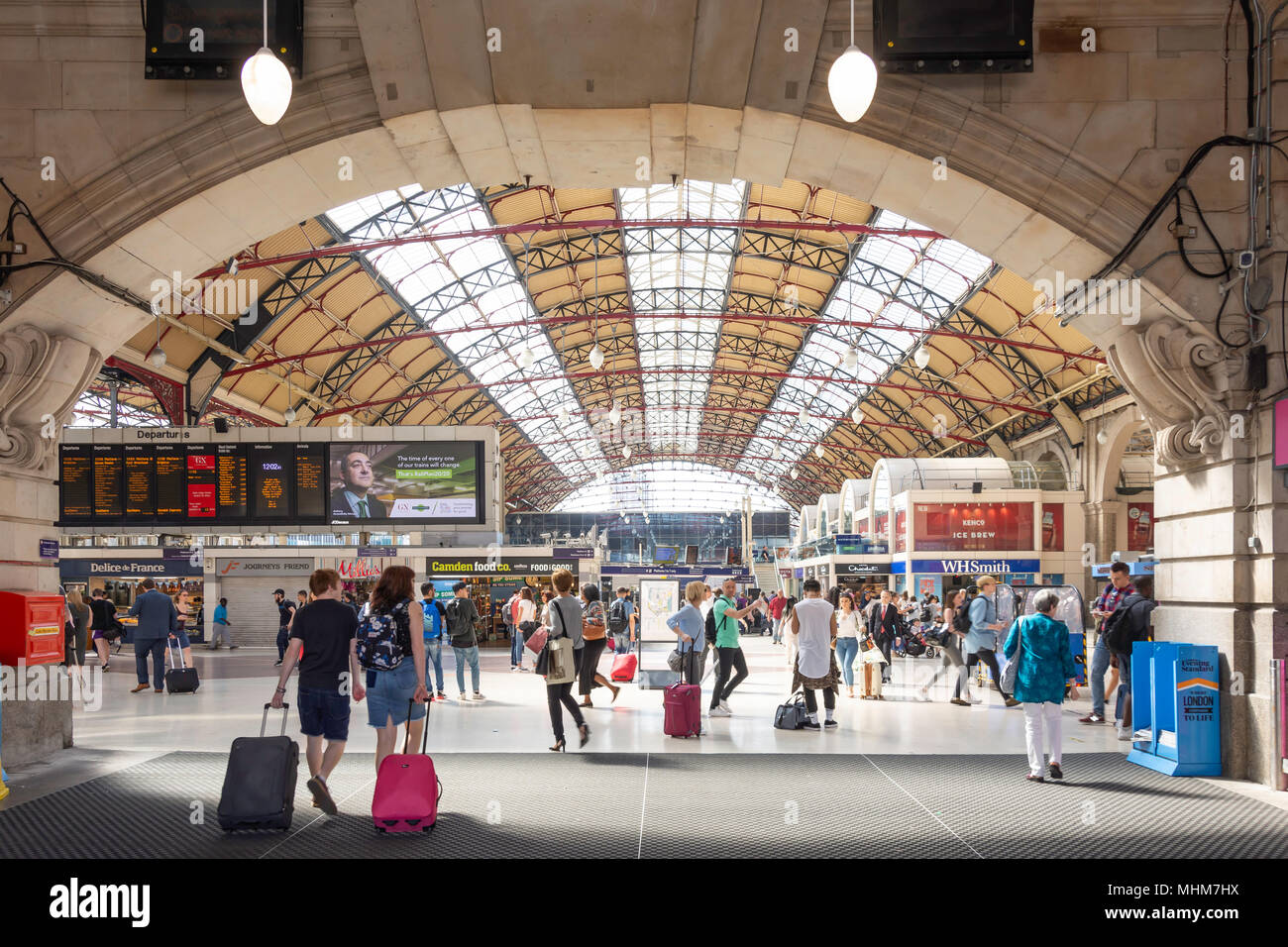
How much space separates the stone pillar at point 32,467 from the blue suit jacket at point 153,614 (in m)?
6.03

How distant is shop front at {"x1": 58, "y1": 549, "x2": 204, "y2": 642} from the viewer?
95.9ft

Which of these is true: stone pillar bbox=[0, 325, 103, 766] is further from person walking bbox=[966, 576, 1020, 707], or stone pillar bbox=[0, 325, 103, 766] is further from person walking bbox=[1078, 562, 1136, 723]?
person walking bbox=[966, 576, 1020, 707]

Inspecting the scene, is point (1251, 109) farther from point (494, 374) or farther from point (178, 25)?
point (494, 374)

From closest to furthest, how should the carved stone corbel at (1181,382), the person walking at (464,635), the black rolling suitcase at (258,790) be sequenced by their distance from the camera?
the black rolling suitcase at (258,790), the carved stone corbel at (1181,382), the person walking at (464,635)

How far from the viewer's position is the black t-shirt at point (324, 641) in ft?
21.3

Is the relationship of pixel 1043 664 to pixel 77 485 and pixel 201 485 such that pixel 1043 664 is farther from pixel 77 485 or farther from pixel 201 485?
pixel 77 485

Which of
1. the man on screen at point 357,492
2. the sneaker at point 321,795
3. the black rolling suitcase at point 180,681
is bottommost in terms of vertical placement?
the black rolling suitcase at point 180,681

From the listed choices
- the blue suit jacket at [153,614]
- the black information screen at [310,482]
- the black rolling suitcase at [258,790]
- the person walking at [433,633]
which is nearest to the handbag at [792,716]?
the person walking at [433,633]

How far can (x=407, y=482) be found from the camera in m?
15.4

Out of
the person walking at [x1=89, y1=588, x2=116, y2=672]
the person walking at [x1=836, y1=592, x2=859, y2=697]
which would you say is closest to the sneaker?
the person walking at [x1=836, y1=592, x2=859, y2=697]

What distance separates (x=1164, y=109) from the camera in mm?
7875

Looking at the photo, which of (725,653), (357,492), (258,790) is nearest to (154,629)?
(357,492)

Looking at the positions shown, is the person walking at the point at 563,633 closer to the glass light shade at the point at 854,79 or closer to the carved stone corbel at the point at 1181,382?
the glass light shade at the point at 854,79
